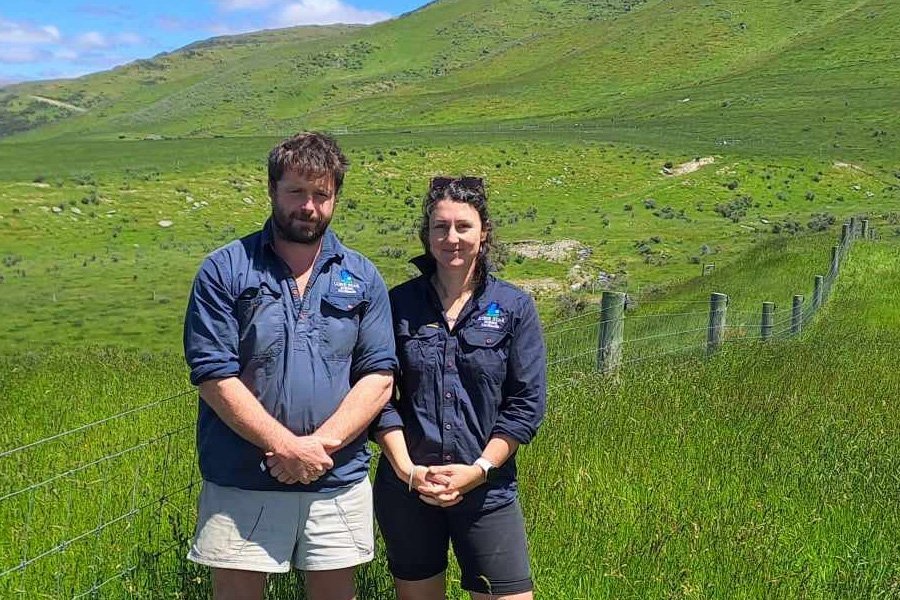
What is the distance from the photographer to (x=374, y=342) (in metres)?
3.38

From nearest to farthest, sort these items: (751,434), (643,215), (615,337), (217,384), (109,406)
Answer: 1. (217,384)
2. (751,434)
3. (615,337)
4. (109,406)
5. (643,215)

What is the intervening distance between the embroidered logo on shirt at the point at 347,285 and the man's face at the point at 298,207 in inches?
7.0

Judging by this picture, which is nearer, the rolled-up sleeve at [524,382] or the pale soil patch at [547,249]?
the rolled-up sleeve at [524,382]

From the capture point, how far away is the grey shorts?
128 inches

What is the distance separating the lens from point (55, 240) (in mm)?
33656

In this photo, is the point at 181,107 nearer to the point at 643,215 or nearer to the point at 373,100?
the point at 373,100

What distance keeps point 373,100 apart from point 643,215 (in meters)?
72.8

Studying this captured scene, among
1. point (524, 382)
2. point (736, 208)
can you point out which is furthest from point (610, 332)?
point (736, 208)

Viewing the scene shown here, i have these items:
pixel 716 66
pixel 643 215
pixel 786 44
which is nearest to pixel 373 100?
pixel 716 66

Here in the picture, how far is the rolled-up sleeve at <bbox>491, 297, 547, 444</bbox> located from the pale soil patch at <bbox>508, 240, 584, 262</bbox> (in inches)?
984

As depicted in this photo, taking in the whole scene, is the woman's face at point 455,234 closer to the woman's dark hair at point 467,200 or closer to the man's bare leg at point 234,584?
the woman's dark hair at point 467,200

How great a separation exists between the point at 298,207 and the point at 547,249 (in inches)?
1042

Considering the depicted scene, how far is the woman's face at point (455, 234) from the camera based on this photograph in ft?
11.2

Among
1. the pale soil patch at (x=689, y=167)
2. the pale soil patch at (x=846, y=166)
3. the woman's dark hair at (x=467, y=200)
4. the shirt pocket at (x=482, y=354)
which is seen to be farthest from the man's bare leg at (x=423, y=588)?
the pale soil patch at (x=846, y=166)
